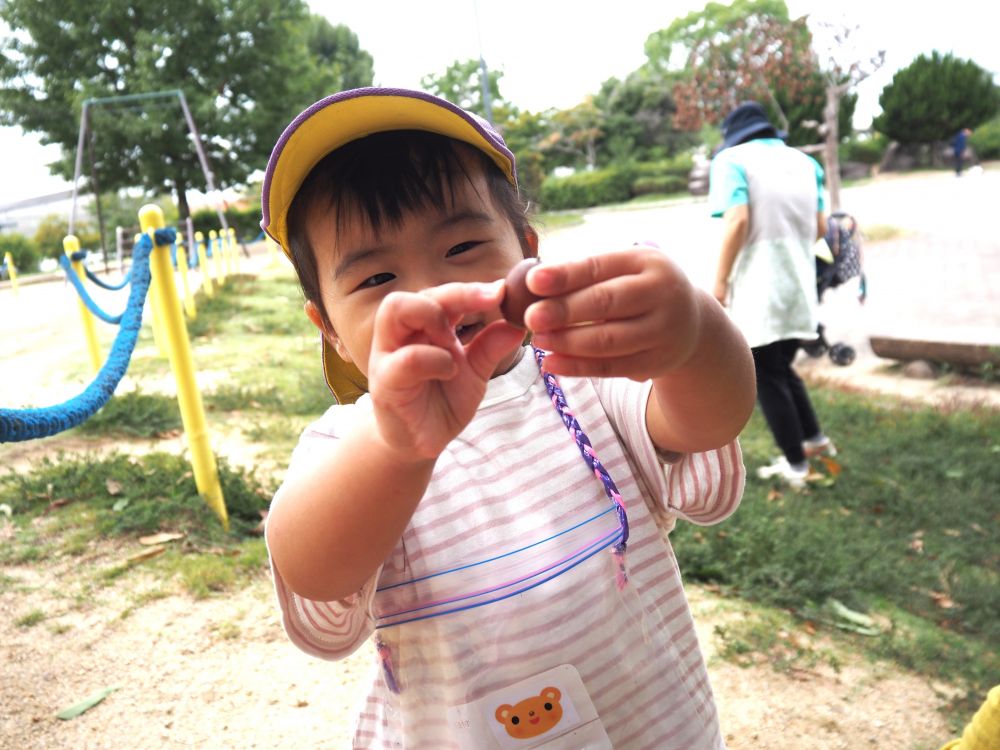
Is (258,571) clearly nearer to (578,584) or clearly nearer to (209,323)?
(578,584)

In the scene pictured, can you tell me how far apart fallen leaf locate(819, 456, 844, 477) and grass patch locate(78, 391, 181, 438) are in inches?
154

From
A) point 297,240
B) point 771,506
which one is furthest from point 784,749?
point 297,240

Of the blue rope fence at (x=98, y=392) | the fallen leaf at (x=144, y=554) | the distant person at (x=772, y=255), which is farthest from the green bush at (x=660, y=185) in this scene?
the fallen leaf at (x=144, y=554)

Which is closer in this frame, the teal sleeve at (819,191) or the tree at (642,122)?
the teal sleeve at (819,191)

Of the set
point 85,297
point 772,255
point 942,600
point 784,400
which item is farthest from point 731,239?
point 85,297

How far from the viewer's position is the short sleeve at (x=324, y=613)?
122 cm

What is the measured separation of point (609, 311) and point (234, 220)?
2962 cm

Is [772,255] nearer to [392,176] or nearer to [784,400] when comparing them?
[784,400]

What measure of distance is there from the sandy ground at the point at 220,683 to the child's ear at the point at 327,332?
1245 millimetres

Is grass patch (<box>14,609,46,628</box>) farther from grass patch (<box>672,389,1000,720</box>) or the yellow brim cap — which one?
grass patch (<box>672,389,1000,720</box>)

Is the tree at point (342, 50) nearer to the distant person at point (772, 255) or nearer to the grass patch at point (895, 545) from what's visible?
the distant person at point (772, 255)

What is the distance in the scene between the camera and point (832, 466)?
4207 millimetres

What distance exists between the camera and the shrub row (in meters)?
32.2

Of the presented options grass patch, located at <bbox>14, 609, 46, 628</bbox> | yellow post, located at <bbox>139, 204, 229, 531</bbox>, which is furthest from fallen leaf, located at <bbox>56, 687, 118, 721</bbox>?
yellow post, located at <bbox>139, 204, 229, 531</bbox>
